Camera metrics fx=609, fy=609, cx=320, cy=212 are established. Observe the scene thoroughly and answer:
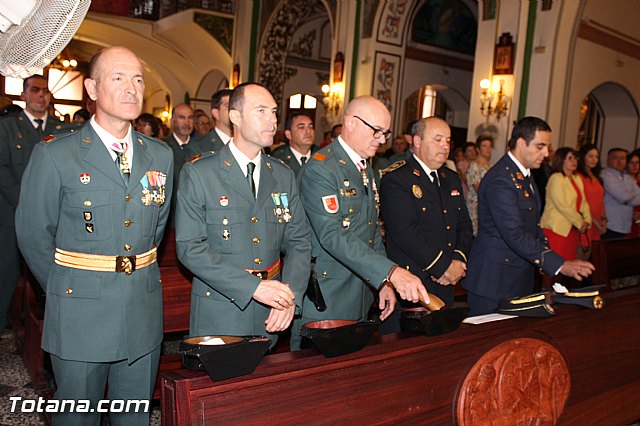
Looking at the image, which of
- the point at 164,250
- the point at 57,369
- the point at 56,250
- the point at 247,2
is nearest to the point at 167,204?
the point at 56,250

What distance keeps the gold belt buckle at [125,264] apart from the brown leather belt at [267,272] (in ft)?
1.28

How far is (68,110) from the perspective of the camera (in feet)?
56.1

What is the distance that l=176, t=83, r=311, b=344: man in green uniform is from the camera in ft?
6.50

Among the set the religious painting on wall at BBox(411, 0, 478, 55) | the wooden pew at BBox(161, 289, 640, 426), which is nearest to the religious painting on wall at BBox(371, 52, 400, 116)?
the religious painting on wall at BBox(411, 0, 478, 55)

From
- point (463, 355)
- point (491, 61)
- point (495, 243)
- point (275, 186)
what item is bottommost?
point (463, 355)

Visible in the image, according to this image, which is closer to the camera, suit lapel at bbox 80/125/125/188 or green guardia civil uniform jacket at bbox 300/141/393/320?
suit lapel at bbox 80/125/125/188

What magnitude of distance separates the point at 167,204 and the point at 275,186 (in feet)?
1.27

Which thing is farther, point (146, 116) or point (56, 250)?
point (146, 116)

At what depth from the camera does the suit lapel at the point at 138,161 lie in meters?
1.94

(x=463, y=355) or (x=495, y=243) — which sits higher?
(x=495, y=243)

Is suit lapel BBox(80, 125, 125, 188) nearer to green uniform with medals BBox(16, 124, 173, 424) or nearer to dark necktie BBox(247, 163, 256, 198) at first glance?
green uniform with medals BBox(16, 124, 173, 424)

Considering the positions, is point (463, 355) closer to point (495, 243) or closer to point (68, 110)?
point (495, 243)

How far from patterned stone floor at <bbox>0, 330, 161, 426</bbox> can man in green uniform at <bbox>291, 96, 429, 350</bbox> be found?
992mm

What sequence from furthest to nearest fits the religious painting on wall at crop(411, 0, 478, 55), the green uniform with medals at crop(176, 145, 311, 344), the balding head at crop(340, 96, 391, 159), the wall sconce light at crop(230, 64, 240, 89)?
the wall sconce light at crop(230, 64, 240, 89), the religious painting on wall at crop(411, 0, 478, 55), the balding head at crop(340, 96, 391, 159), the green uniform with medals at crop(176, 145, 311, 344)
